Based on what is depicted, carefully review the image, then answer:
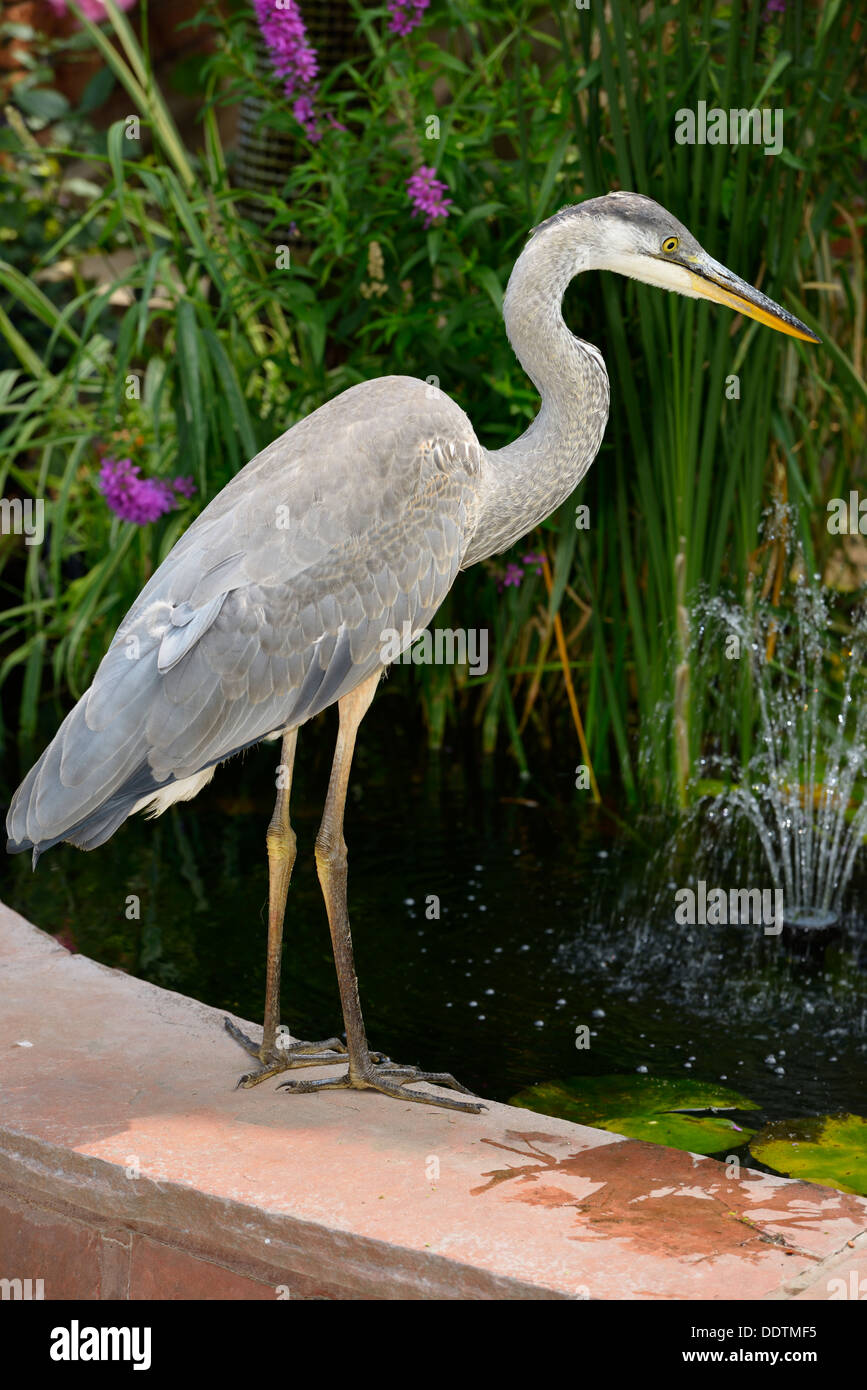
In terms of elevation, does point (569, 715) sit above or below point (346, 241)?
below

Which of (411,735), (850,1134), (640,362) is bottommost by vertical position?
(850,1134)

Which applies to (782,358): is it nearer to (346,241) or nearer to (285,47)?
(346,241)

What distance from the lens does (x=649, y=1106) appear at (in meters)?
3.35

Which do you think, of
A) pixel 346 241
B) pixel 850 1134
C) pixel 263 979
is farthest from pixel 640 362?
pixel 850 1134

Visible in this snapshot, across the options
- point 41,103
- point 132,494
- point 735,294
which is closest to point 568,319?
point 132,494

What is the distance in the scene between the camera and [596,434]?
133 inches

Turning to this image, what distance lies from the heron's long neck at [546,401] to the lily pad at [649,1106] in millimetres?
1170

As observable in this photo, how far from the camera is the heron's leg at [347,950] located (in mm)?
3107

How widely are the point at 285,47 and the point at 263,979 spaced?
267 cm

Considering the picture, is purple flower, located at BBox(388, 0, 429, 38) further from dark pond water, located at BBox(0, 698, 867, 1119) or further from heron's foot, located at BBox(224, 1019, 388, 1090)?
heron's foot, located at BBox(224, 1019, 388, 1090)

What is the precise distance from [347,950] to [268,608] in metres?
0.69

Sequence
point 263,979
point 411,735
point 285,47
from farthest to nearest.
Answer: point 411,735 → point 285,47 → point 263,979

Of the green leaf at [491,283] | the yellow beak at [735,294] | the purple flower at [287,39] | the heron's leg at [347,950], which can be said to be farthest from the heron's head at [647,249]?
the purple flower at [287,39]

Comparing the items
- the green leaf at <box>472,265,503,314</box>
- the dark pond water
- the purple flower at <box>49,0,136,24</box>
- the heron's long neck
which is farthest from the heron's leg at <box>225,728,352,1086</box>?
the purple flower at <box>49,0,136,24</box>
